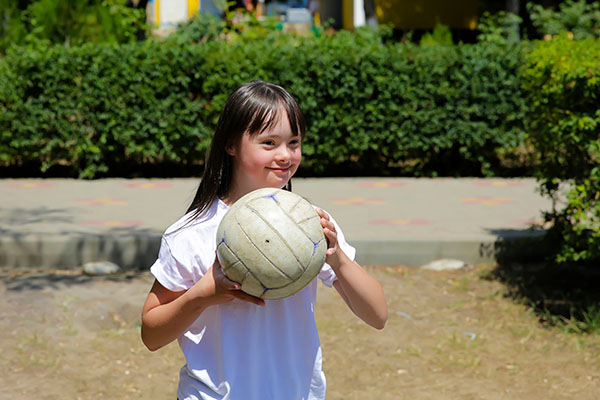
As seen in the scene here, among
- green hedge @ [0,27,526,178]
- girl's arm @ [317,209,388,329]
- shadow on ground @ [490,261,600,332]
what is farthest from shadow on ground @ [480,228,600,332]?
green hedge @ [0,27,526,178]

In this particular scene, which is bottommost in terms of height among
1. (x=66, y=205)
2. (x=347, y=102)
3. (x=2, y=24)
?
(x=66, y=205)

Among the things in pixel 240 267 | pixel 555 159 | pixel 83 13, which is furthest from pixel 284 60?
pixel 240 267

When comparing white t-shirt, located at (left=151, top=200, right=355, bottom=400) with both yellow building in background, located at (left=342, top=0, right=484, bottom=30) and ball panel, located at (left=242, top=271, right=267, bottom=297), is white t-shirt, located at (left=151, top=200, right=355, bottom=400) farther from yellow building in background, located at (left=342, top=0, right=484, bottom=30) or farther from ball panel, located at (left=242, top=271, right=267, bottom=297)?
yellow building in background, located at (left=342, top=0, right=484, bottom=30)

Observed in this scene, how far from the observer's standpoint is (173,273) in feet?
7.79

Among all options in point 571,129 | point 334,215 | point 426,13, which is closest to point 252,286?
point 571,129

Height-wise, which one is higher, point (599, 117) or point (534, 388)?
point (599, 117)

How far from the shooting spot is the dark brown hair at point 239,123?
2.44m

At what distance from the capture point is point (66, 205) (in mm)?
9680

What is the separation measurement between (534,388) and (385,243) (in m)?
2.57

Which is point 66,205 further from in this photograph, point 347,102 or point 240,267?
point 240,267

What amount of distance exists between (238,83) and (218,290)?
31.8 ft

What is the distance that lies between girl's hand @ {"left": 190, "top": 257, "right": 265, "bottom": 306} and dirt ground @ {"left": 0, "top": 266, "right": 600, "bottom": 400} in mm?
2624

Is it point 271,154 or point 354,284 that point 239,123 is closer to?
point 271,154

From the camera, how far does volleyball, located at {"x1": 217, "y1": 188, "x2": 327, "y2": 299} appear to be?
7.14ft
